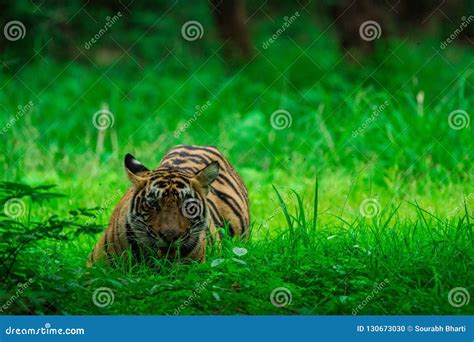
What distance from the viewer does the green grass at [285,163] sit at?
228 inches

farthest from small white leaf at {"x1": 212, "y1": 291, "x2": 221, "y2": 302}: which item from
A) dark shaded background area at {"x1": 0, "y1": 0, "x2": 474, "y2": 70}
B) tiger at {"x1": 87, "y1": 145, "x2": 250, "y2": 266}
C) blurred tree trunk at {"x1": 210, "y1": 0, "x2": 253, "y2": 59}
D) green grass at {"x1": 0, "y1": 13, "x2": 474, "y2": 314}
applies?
blurred tree trunk at {"x1": 210, "y1": 0, "x2": 253, "y2": 59}

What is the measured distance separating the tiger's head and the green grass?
19 cm

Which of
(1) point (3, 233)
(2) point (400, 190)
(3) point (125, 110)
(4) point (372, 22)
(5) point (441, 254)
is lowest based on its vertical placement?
(1) point (3, 233)

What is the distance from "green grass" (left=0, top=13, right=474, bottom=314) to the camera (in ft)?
19.0

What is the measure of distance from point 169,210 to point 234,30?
9.26m

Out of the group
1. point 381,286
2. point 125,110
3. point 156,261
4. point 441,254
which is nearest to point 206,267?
point 156,261

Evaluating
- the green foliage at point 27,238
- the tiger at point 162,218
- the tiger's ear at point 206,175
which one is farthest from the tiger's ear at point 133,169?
the green foliage at point 27,238

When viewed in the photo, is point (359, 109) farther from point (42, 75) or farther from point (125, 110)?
point (42, 75)

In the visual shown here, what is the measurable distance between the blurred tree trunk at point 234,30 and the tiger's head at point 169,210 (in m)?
8.83

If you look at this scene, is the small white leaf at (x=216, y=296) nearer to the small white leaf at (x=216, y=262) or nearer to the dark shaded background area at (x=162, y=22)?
the small white leaf at (x=216, y=262)

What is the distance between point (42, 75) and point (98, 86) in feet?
3.00

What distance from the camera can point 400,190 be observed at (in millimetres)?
8820

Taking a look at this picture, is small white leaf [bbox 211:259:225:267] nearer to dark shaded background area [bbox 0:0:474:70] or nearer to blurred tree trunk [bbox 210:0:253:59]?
dark shaded background area [bbox 0:0:474:70]

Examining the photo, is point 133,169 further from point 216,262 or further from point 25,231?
Answer: point 25,231
